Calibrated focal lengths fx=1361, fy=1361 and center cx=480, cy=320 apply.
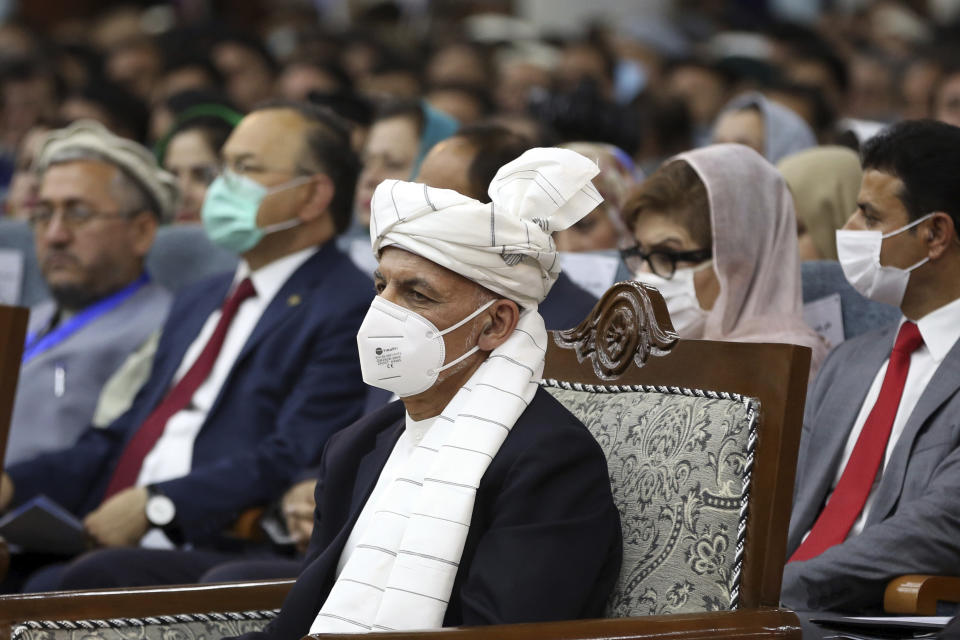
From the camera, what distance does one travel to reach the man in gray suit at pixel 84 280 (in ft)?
13.9

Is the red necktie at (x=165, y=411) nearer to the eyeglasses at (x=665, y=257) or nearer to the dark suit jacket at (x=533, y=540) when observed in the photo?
the eyeglasses at (x=665, y=257)

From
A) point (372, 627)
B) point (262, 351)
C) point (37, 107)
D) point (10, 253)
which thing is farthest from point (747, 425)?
point (37, 107)

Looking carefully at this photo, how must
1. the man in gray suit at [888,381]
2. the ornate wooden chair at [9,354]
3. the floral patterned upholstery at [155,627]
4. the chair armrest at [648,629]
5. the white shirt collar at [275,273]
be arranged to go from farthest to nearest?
1. the white shirt collar at [275,273]
2. the ornate wooden chair at [9,354]
3. the man in gray suit at [888,381]
4. the floral patterned upholstery at [155,627]
5. the chair armrest at [648,629]

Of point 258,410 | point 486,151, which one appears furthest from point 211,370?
point 486,151

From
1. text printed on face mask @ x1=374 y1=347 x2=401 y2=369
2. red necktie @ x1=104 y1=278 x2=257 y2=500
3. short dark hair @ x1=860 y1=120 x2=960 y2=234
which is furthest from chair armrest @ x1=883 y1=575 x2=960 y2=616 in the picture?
red necktie @ x1=104 y1=278 x2=257 y2=500

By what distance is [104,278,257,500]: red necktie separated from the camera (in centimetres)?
386

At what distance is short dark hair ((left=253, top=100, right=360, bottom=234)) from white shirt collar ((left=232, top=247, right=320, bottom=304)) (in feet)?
0.58

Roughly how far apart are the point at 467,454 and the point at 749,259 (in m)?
1.28

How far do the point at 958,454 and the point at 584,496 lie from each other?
819 mm

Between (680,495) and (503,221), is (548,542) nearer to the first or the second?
(680,495)

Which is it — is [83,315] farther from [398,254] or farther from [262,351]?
[398,254]

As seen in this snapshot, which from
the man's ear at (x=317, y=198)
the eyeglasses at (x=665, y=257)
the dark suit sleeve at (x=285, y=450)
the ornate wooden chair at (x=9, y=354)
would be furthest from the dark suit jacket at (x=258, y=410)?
the eyeglasses at (x=665, y=257)

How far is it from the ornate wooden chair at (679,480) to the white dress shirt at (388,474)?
29 centimetres

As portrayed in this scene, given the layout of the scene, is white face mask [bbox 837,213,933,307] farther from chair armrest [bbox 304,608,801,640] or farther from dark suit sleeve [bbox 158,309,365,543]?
dark suit sleeve [bbox 158,309,365,543]
